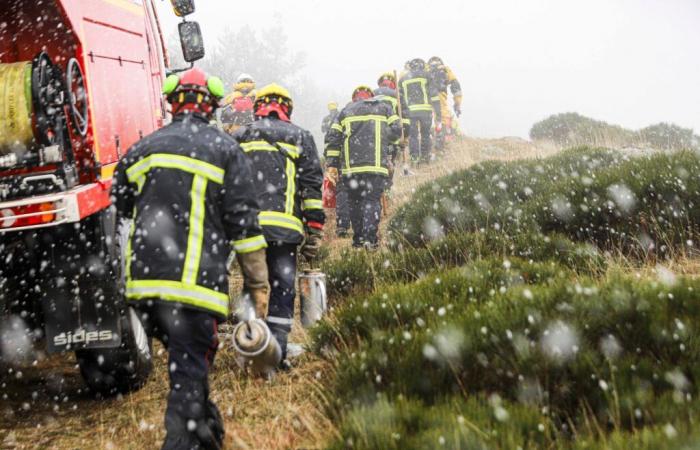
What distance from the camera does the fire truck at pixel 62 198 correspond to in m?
3.32

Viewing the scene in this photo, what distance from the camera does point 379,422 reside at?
2473mm

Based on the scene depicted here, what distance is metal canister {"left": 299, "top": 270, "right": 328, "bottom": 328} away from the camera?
508 centimetres

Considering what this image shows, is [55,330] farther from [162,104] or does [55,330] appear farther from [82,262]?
[162,104]

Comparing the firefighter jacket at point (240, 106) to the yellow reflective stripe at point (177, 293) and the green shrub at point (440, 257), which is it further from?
the yellow reflective stripe at point (177, 293)

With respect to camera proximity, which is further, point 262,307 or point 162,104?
point 162,104

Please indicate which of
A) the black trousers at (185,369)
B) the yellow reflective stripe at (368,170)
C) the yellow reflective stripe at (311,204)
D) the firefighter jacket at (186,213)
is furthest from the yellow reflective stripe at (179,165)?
the yellow reflective stripe at (368,170)

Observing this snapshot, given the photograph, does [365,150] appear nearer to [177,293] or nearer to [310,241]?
[310,241]

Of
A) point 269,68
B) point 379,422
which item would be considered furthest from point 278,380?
point 269,68

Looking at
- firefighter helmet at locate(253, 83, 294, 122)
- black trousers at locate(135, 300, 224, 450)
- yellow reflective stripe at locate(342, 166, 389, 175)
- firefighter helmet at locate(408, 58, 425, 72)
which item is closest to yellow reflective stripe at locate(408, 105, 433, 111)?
firefighter helmet at locate(408, 58, 425, 72)

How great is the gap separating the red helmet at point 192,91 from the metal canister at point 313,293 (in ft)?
6.88

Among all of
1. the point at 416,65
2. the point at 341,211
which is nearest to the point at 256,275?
the point at 341,211

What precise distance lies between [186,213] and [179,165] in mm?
236

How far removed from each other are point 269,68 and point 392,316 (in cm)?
4815

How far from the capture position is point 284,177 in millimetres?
4629
